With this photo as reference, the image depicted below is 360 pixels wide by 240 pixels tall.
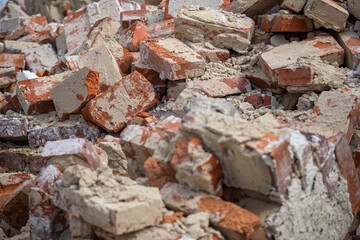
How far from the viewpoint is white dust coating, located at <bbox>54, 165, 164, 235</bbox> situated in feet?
6.81

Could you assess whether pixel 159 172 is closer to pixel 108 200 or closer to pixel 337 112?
pixel 108 200

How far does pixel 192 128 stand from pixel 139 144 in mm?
529

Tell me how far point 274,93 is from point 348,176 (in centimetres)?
134

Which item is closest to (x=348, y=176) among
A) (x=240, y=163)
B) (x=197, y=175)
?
(x=240, y=163)

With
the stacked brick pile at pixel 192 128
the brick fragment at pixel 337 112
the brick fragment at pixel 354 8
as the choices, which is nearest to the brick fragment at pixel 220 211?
the stacked brick pile at pixel 192 128

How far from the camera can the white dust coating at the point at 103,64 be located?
13.4ft

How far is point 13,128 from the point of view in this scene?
4.04 metres

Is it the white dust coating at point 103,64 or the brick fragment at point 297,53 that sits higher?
→ the brick fragment at point 297,53

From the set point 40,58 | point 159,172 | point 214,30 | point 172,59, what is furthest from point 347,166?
point 40,58

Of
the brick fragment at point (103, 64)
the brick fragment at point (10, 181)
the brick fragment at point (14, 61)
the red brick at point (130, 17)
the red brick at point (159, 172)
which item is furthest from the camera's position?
the brick fragment at point (14, 61)

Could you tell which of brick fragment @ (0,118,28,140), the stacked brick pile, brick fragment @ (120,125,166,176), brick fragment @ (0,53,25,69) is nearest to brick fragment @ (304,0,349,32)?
the stacked brick pile

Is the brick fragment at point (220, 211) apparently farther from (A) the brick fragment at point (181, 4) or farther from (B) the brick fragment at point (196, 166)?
(A) the brick fragment at point (181, 4)

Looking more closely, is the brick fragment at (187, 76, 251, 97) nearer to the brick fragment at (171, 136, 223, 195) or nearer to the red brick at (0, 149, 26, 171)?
the brick fragment at (171, 136, 223, 195)

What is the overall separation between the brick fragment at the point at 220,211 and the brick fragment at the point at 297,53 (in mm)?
1743
